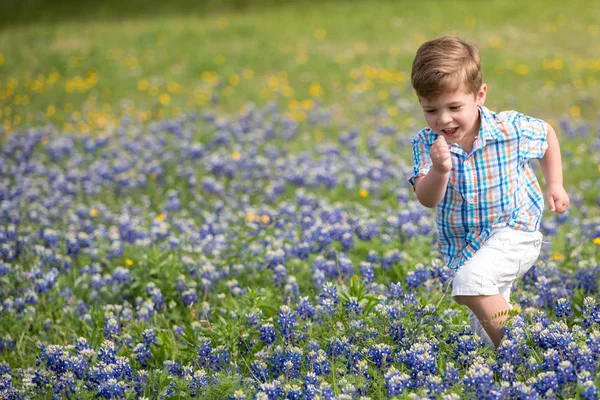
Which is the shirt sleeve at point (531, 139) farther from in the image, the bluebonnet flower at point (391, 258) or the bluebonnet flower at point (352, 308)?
the bluebonnet flower at point (391, 258)

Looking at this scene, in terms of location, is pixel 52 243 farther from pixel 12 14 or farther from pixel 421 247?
pixel 12 14

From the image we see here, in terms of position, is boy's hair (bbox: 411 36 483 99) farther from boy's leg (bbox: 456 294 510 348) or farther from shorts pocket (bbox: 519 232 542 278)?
boy's leg (bbox: 456 294 510 348)

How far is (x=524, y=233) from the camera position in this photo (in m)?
4.00

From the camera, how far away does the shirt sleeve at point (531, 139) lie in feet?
13.3

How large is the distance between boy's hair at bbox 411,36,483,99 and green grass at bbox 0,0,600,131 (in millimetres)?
6353

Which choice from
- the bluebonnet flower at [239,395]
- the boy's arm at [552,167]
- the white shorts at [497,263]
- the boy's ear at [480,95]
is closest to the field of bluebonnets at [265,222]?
the bluebonnet flower at [239,395]

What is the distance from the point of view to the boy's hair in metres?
3.70

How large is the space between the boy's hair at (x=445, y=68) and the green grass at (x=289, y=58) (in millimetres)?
6353

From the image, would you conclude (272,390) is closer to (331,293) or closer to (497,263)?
(331,293)

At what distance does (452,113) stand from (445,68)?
24cm

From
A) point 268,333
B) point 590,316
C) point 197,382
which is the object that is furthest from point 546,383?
point 197,382

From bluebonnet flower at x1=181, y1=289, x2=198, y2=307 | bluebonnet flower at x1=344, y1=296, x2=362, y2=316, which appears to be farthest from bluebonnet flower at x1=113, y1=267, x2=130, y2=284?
bluebonnet flower at x1=344, y1=296, x2=362, y2=316

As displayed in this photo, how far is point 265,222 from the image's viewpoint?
653 centimetres

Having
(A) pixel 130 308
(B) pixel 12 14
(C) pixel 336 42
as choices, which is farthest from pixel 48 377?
(B) pixel 12 14
